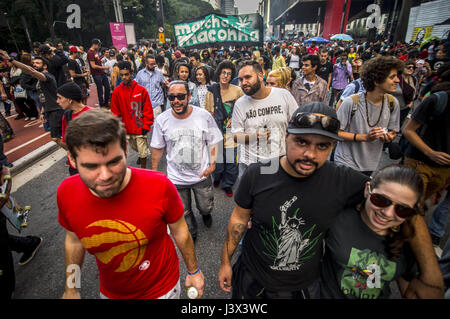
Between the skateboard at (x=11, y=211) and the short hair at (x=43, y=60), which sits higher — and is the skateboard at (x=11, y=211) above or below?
below

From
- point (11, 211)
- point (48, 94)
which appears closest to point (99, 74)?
point (48, 94)

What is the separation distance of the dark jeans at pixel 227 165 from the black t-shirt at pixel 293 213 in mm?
2910

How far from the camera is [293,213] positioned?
1.56m

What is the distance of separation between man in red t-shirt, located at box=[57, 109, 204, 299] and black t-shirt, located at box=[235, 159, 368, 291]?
22.1 inches

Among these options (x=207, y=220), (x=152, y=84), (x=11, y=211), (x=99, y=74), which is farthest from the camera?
(x=99, y=74)

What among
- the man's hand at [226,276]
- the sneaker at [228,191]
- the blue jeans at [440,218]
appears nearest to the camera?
the man's hand at [226,276]

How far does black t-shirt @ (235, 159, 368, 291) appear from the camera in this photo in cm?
154

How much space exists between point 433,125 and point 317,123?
203 centimetres

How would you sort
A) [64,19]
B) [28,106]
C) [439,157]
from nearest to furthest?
1. [439,157]
2. [28,106]
3. [64,19]

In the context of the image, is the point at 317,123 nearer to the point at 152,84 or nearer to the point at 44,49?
the point at 152,84

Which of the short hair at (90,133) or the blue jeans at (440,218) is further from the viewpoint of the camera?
the blue jeans at (440,218)

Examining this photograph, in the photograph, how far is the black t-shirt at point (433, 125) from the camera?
250cm

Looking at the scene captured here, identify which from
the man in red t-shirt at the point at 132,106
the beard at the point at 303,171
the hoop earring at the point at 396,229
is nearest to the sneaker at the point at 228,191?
the man in red t-shirt at the point at 132,106

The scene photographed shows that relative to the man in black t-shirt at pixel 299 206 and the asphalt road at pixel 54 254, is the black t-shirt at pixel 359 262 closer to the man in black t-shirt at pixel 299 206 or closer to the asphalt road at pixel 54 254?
the man in black t-shirt at pixel 299 206
